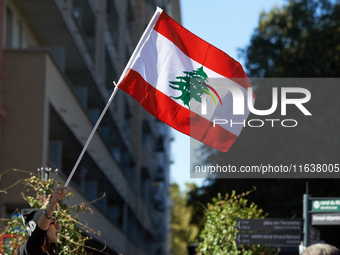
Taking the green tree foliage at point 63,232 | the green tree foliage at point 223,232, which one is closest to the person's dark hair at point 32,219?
the green tree foliage at point 63,232

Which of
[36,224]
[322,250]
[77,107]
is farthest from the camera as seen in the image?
[77,107]

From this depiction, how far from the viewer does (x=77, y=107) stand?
75.2 ft

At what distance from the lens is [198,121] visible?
31.8 ft

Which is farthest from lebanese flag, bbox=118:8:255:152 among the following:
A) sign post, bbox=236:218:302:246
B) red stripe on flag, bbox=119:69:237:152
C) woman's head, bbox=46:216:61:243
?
sign post, bbox=236:218:302:246

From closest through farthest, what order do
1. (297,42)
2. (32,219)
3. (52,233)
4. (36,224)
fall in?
(52,233), (36,224), (32,219), (297,42)

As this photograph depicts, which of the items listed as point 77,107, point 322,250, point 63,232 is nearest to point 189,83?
point 63,232

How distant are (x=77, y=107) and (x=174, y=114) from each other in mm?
13635

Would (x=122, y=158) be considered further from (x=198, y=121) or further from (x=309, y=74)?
(x=198, y=121)

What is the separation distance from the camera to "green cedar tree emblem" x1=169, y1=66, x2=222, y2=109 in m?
9.58

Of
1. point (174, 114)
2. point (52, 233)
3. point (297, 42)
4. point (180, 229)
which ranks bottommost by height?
point (52, 233)

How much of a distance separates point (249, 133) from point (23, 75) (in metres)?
12.5

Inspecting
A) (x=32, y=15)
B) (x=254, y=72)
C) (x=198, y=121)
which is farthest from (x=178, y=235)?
(x=198, y=121)

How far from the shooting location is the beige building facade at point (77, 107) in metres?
17.8

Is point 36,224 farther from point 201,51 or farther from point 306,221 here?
point 306,221
